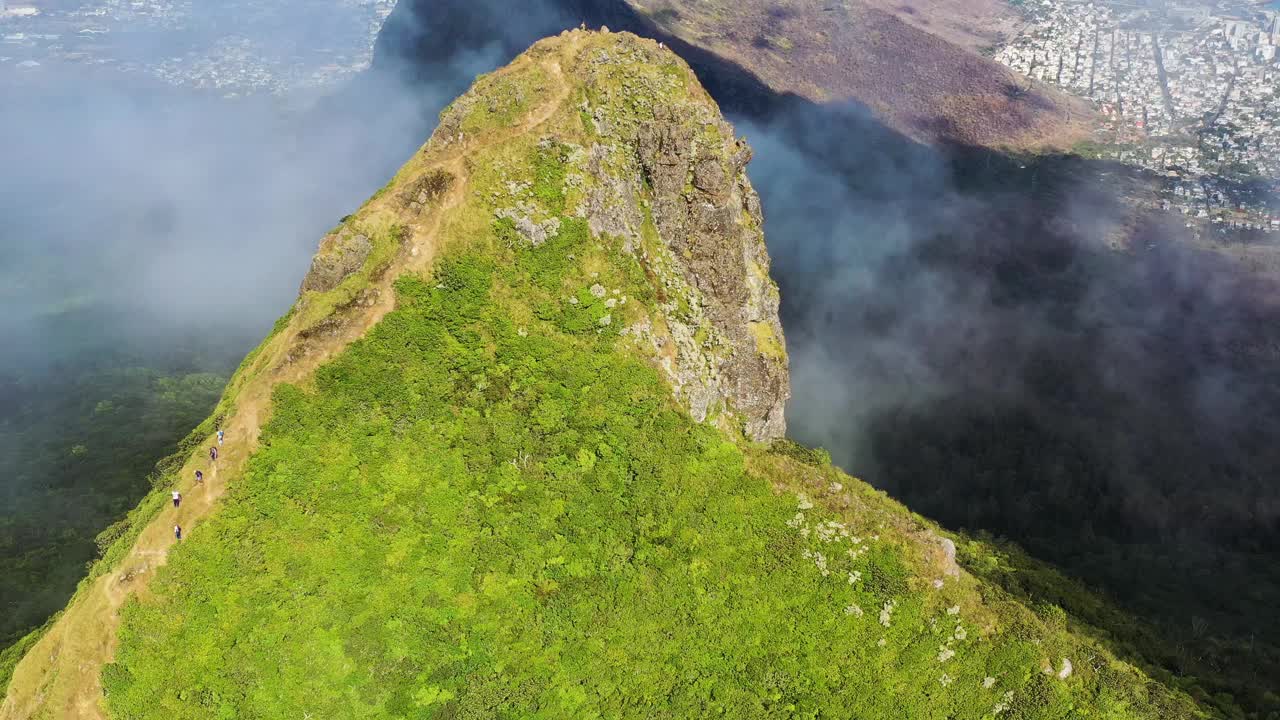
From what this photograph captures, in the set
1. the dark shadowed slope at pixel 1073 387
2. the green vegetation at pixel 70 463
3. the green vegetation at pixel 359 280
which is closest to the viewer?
the green vegetation at pixel 359 280

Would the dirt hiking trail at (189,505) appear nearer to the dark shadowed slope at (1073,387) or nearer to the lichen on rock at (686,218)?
the lichen on rock at (686,218)

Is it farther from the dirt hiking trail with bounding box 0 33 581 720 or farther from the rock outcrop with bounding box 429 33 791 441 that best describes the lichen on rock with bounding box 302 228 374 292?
the rock outcrop with bounding box 429 33 791 441

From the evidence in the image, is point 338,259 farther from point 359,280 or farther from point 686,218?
point 686,218

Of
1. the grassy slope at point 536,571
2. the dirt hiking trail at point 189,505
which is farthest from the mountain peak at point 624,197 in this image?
the grassy slope at point 536,571

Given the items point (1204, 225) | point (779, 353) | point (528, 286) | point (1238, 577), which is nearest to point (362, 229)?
point (528, 286)

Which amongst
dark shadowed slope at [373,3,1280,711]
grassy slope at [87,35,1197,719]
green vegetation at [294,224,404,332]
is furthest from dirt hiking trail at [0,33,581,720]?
dark shadowed slope at [373,3,1280,711]

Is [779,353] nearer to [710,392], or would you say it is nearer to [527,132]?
[710,392]
